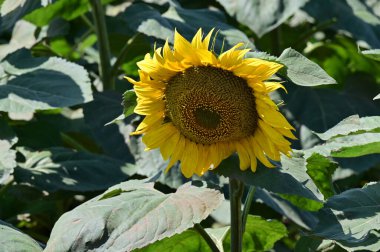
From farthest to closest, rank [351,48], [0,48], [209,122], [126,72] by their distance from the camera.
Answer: [351,48] < [126,72] < [0,48] < [209,122]

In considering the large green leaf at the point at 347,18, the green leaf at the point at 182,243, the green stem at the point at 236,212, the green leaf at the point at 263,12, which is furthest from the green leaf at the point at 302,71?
the large green leaf at the point at 347,18

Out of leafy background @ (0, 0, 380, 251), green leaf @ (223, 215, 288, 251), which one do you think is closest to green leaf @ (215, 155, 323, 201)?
leafy background @ (0, 0, 380, 251)

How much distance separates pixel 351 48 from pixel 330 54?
10 centimetres

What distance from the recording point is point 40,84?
2.50 metres

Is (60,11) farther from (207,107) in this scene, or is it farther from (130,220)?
(130,220)

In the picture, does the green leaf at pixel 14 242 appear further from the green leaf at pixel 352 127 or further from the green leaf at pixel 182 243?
the green leaf at pixel 352 127

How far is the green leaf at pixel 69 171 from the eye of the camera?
243cm

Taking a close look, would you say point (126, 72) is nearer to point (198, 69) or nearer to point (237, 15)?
point (237, 15)

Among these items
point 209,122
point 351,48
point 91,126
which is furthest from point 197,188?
point 351,48

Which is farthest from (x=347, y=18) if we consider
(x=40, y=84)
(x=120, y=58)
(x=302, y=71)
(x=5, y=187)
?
(x=302, y=71)

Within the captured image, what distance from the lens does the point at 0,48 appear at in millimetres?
3000

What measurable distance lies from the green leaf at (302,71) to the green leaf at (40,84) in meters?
0.82

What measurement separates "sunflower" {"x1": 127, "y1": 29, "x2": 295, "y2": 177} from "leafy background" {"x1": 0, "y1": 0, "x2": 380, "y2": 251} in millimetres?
37

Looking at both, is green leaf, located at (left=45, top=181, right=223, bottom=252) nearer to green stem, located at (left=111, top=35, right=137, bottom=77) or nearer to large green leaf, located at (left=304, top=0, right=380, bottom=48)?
green stem, located at (left=111, top=35, right=137, bottom=77)
